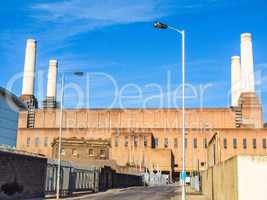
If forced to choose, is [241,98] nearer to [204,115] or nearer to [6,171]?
[204,115]

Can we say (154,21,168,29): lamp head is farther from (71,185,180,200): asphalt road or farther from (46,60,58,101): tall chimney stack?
(46,60,58,101): tall chimney stack

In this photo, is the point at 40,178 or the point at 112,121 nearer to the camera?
the point at 40,178

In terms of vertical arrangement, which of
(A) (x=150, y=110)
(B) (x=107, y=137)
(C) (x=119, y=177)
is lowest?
(C) (x=119, y=177)

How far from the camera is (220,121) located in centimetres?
13412

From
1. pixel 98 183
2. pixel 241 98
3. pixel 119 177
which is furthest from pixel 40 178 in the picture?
pixel 241 98

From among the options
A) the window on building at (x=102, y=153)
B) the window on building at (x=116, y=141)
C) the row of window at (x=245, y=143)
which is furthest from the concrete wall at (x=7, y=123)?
the row of window at (x=245, y=143)

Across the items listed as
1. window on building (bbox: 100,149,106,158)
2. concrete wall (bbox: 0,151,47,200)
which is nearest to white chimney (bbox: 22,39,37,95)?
window on building (bbox: 100,149,106,158)

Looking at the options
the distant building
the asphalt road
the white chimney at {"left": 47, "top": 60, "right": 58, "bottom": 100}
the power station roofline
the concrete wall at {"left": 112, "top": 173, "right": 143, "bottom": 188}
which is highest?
the white chimney at {"left": 47, "top": 60, "right": 58, "bottom": 100}

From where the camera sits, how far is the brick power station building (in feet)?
375

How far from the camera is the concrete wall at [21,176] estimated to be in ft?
86.5

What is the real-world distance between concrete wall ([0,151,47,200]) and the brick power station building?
234 ft

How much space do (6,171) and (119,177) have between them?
145ft

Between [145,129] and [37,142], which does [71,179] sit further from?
[37,142]

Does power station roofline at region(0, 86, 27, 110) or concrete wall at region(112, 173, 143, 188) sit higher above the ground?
power station roofline at region(0, 86, 27, 110)
